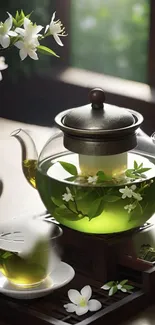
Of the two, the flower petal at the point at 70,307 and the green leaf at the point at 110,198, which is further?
the green leaf at the point at 110,198

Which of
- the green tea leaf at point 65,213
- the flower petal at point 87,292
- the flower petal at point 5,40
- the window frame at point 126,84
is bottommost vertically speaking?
the window frame at point 126,84

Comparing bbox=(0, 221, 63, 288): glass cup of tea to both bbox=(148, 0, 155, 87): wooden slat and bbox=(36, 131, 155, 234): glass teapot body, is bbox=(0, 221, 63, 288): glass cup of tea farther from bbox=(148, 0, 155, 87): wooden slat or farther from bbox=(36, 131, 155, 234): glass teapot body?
bbox=(148, 0, 155, 87): wooden slat

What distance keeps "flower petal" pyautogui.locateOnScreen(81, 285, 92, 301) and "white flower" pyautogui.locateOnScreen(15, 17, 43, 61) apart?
1.24 ft

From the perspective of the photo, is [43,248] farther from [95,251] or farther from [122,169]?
[122,169]

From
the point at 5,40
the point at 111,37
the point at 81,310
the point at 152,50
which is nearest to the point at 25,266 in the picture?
the point at 81,310

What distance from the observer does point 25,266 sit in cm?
129

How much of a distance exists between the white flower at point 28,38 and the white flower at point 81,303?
15.0 inches

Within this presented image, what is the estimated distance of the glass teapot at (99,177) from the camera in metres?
1.37

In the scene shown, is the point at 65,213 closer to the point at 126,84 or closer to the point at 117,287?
the point at 117,287

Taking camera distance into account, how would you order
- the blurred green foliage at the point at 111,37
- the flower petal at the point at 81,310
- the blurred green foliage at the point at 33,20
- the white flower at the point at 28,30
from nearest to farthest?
the flower petal at the point at 81,310 < the white flower at the point at 28,30 < the blurred green foliage at the point at 111,37 < the blurred green foliage at the point at 33,20

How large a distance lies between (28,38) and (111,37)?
1.55 metres

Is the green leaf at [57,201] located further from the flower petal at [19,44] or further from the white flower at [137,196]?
the flower petal at [19,44]

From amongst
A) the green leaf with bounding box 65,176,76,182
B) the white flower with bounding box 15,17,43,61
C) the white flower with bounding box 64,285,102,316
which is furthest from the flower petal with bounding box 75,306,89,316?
the white flower with bounding box 15,17,43,61

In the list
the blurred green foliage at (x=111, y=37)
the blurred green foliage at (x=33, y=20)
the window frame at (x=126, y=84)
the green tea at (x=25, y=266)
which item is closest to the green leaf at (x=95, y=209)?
the green tea at (x=25, y=266)
